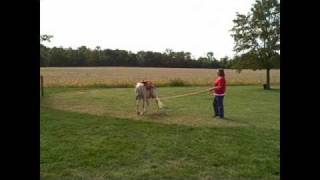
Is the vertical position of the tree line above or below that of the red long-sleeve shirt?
above

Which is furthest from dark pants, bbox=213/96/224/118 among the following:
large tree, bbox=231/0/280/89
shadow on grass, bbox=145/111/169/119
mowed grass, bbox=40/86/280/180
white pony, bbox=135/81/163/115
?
large tree, bbox=231/0/280/89

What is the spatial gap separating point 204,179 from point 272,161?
1.64 m

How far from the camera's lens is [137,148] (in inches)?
337

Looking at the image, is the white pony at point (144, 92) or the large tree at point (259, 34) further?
the large tree at point (259, 34)

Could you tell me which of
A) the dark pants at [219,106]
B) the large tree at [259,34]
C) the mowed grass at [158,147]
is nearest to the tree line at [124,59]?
the large tree at [259,34]

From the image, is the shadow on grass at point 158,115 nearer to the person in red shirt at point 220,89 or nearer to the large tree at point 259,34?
the person in red shirt at point 220,89

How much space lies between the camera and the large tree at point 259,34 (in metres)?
37.4

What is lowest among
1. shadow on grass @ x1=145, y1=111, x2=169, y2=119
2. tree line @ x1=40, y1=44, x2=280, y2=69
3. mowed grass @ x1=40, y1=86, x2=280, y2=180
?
mowed grass @ x1=40, y1=86, x2=280, y2=180

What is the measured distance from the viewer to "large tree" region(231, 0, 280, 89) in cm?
3744

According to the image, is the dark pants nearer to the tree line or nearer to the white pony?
the white pony

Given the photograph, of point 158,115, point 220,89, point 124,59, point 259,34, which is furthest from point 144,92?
point 124,59

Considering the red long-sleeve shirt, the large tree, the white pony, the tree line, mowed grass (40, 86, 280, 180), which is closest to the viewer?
mowed grass (40, 86, 280, 180)
